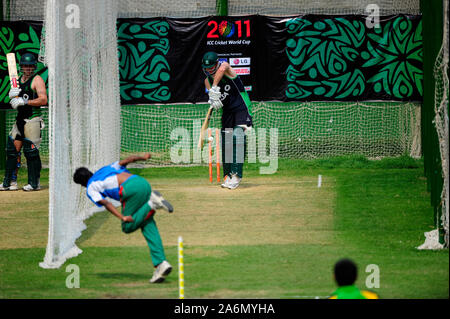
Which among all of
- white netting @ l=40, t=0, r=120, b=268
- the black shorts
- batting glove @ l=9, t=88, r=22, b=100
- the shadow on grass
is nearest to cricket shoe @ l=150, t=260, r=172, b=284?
the shadow on grass

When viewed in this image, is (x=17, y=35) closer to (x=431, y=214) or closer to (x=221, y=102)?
(x=221, y=102)

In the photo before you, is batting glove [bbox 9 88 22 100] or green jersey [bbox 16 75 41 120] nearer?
batting glove [bbox 9 88 22 100]

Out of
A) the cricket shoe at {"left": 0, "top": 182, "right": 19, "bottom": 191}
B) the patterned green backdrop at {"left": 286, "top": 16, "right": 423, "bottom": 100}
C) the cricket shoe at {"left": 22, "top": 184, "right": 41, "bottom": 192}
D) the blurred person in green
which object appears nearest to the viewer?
the blurred person in green

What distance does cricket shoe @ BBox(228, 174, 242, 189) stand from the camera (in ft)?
49.4

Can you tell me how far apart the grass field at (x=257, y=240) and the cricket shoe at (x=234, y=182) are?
192mm

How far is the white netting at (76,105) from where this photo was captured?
10.8 meters

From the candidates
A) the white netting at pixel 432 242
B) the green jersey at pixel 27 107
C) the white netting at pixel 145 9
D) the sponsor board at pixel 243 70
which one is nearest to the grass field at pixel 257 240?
the white netting at pixel 432 242

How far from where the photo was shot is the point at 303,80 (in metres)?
18.8

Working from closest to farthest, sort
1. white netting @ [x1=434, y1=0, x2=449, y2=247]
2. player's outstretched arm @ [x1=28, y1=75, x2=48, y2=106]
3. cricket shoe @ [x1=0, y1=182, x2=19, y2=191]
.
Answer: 1. white netting @ [x1=434, y1=0, x2=449, y2=247]
2. player's outstretched arm @ [x1=28, y1=75, x2=48, y2=106]
3. cricket shoe @ [x1=0, y1=182, x2=19, y2=191]

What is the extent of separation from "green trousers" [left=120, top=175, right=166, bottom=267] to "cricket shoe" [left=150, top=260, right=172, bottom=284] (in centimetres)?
6

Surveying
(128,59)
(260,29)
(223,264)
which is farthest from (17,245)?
(260,29)

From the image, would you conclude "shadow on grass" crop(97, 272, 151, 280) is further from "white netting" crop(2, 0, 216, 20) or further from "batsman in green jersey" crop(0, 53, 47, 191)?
"white netting" crop(2, 0, 216, 20)

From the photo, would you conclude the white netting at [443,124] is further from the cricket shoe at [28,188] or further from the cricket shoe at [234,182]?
the cricket shoe at [28,188]

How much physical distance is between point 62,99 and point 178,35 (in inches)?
311
